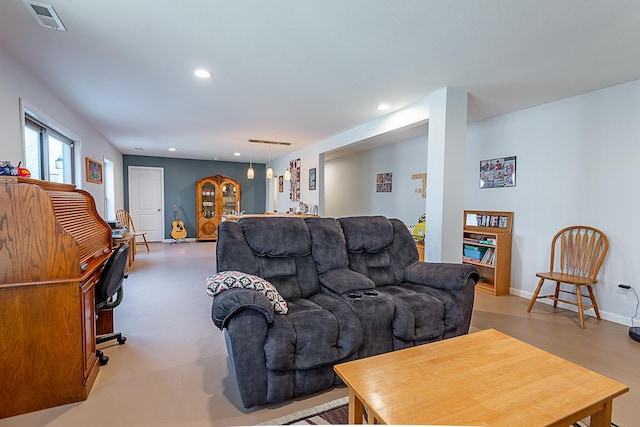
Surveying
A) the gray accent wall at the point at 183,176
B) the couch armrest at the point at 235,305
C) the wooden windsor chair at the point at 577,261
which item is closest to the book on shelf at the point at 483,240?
the wooden windsor chair at the point at 577,261

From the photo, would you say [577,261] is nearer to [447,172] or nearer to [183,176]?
[447,172]

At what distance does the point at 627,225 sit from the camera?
9.75ft

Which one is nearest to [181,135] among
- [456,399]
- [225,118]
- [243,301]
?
[225,118]

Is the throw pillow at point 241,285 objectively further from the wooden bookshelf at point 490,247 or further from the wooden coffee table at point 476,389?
the wooden bookshelf at point 490,247

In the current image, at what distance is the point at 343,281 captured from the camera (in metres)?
2.29

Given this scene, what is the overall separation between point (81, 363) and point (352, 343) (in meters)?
1.58

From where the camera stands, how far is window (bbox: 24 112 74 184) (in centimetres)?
301

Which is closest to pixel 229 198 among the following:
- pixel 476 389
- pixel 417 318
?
pixel 417 318

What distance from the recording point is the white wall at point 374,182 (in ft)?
18.0

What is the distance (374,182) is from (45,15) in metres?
5.52

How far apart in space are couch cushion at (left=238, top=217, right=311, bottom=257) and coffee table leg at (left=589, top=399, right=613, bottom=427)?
5.93 feet

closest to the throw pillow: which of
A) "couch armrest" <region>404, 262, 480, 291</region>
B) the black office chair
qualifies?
the black office chair

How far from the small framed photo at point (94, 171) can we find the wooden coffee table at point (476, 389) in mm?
4986

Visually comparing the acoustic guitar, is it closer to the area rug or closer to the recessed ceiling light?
the recessed ceiling light
